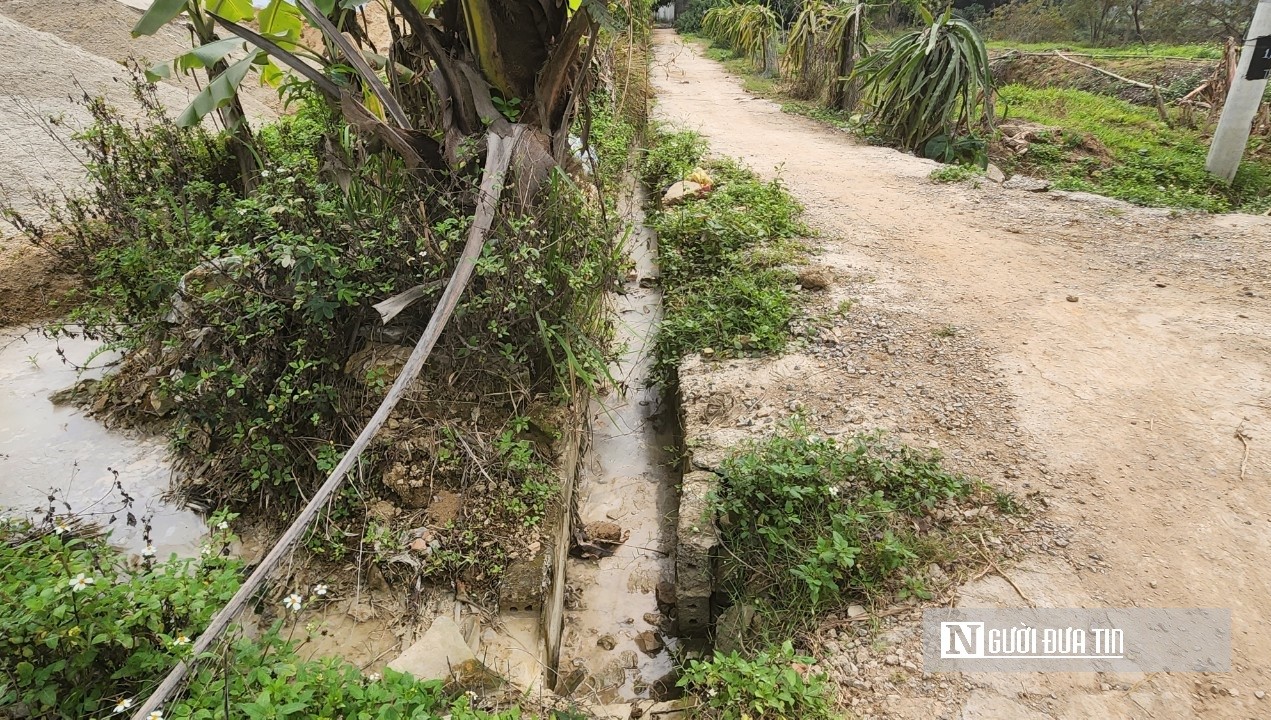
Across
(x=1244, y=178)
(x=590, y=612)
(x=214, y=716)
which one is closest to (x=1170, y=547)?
(x=590, y=612)

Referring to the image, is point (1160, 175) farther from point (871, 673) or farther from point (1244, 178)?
point (871, 673)

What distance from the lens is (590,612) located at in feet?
8.65

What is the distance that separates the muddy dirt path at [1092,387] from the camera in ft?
6.16

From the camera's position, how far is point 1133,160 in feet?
20.2

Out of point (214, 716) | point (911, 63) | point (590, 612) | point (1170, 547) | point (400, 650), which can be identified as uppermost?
point (911, 63)

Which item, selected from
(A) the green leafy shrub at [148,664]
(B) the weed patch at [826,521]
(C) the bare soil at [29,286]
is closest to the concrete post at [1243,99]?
(B) the weed patch at [826,521]

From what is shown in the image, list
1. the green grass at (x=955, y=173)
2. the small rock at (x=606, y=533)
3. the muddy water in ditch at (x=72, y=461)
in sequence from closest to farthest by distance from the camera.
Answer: the muddy water in ditch at (x=72, y=461)
the small rock at (x=606, y=533)
the green grass at (x=955, y=173)

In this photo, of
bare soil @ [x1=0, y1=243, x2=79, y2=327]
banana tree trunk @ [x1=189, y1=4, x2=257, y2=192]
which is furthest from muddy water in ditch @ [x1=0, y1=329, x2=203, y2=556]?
banana tree trunk @ [x1=189, y1=4, x2=257, y2=192]

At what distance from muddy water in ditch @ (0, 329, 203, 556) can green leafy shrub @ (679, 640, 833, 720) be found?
1861 mm

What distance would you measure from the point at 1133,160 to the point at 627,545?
6421mm

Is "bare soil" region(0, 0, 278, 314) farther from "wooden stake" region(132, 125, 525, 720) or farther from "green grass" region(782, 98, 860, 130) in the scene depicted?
"green grass" region(782, 98, 860, 130)

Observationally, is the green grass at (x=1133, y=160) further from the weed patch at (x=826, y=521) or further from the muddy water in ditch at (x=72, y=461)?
the muddy water in ditch at (x=72, y=461)

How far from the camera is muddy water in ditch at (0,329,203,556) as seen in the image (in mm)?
2354

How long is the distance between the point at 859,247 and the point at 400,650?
3.85 meters
